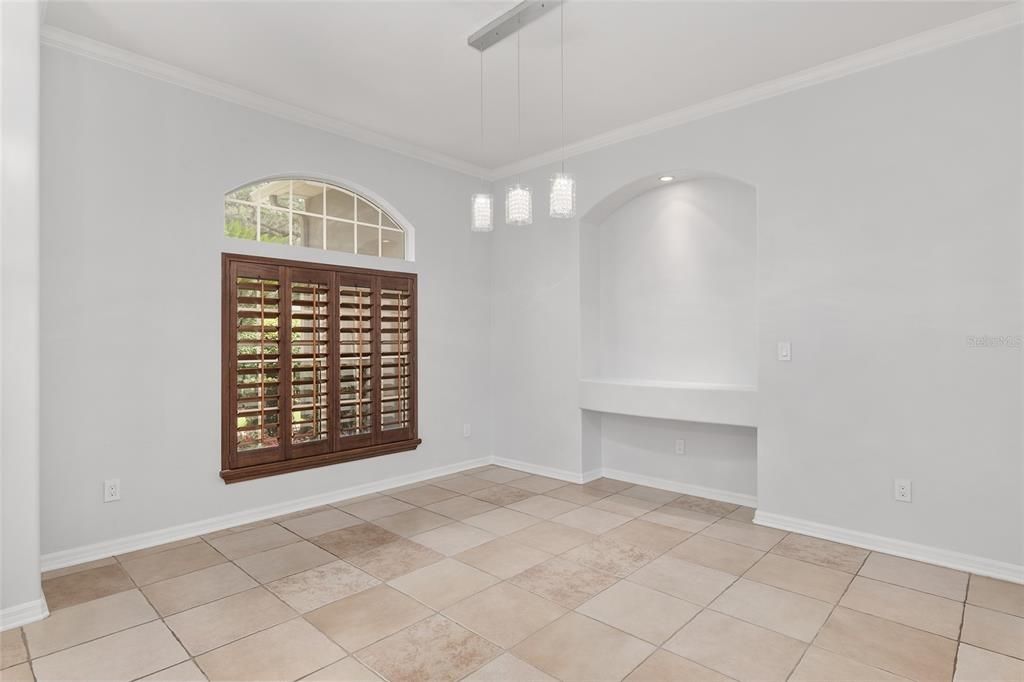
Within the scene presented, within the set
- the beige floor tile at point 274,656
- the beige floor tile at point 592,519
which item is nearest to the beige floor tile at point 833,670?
the beige floor tile at point 592,519

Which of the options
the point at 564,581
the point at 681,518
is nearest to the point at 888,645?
the point at 564,581

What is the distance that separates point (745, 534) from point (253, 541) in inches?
123

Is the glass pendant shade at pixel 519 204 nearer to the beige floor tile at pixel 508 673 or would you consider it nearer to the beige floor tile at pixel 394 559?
the beige floor tile at pixel 394 559

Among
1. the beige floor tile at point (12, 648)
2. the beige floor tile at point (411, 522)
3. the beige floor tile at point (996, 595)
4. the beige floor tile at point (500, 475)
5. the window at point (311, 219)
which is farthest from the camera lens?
the beige floor tile at point (500, 475)

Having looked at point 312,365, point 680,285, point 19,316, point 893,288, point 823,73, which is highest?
point 823,73

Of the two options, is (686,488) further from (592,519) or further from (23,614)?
(23,614)

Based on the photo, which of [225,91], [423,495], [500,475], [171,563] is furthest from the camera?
[500,475]

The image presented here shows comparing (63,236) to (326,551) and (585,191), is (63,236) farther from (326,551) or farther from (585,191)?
(585,191)

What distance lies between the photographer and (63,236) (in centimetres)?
308

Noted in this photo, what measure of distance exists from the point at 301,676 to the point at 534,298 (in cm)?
369

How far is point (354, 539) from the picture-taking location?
3.50 meters

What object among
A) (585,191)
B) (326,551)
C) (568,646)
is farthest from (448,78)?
(568,646)

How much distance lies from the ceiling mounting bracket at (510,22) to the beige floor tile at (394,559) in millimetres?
2947

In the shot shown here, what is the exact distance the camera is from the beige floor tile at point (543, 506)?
4027 millimetres
